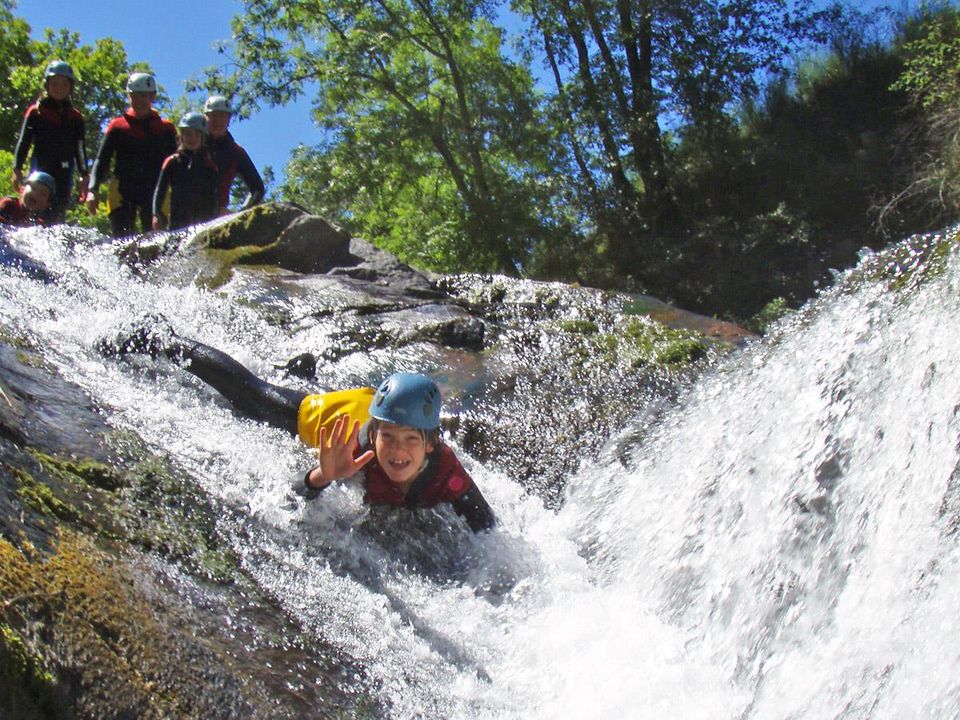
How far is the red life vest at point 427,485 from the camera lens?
14.3ft

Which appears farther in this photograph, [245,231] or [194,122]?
[245,231]

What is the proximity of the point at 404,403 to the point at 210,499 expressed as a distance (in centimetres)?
88

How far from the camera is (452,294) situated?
860cm

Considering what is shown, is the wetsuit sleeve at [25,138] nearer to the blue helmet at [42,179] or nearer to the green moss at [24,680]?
the blue helmet at [42,179]

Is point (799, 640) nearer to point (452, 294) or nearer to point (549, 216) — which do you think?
point (452, 294)

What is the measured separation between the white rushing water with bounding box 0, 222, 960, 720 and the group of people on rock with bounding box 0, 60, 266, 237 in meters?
3.76

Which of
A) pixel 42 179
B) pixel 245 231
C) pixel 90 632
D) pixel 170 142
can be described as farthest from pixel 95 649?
pixel 42 179

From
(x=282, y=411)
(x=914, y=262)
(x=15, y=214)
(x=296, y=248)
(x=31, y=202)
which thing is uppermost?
(x=31, y=202)

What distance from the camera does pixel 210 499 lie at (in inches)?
148

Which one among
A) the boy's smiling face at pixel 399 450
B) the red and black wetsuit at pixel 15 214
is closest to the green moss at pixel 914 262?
the boy's smiling face at pixel 399 450

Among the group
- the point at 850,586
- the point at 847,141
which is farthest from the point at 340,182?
the point at 850,586

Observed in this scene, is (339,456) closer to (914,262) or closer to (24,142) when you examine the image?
(914,262)

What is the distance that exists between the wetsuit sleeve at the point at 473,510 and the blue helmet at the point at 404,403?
421 mm

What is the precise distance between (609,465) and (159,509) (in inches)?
117
